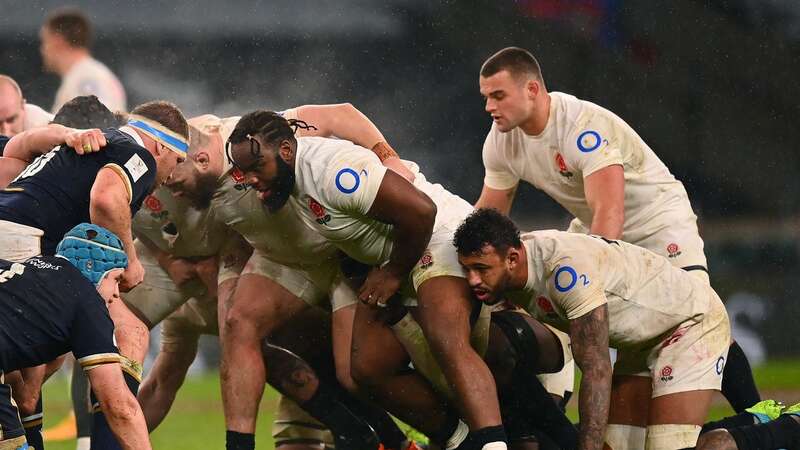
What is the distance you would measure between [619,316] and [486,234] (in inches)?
23.5

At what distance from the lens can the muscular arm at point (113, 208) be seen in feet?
13.4

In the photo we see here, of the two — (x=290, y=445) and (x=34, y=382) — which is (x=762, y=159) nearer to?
(x=290, y=445)

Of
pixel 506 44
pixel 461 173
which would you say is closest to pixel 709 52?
pixel 506 44

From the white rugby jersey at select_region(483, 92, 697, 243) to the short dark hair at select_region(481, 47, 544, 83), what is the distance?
6.5 inches

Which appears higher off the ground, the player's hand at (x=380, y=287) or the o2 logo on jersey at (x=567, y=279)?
the o2 logo on jersey at (x=567, y=279)

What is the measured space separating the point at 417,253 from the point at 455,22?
23.9 feet

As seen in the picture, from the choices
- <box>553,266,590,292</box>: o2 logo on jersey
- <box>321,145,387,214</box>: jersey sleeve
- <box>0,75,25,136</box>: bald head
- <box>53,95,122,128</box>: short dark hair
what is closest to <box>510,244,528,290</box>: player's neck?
<box>553,266,590,292</box>: o2 logo on jersey

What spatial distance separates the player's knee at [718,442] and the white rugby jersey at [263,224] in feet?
5.17

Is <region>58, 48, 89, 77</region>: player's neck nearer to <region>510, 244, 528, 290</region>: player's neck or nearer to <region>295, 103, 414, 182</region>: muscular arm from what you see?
<region>295, 103, 414, 182</region>: muscular arm

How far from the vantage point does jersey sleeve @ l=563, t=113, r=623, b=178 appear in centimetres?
525

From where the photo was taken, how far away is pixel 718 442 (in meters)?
4.56

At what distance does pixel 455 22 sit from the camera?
11523mm

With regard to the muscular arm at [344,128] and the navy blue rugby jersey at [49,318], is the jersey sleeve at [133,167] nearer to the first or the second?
the navy blue rugby jersey at [49,318]

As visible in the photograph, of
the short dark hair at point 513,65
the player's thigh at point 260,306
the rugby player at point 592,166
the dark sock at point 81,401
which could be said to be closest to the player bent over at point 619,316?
the rugby player at point 592,166
